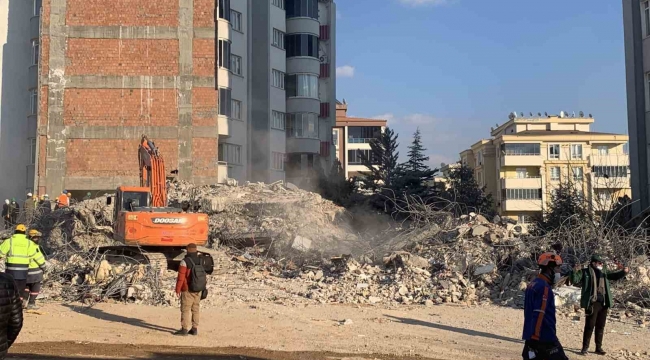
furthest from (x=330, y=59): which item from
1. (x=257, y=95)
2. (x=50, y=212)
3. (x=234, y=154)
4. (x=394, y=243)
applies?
(x=394, y=243)

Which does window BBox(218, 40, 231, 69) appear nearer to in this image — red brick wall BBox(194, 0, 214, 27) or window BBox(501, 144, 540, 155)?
red brick wall BBox(194, 0, 214, 27)

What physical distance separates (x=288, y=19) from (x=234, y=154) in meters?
11.1

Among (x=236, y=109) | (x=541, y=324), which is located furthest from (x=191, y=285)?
(x=236, y=109)

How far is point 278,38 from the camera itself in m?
43.7

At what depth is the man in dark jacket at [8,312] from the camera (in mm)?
4820

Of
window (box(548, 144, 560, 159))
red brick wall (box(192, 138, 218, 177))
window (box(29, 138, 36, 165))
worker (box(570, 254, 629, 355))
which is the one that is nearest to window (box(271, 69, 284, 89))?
red brick wall (box(192, 138, 218, 177))

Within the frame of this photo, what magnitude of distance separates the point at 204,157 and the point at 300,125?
12427 millimetres

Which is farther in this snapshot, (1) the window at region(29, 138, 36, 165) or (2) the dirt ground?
(1) the window at region(29, 138, 36, 165)

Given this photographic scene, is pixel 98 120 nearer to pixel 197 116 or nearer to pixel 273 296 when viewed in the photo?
pixel 197 116

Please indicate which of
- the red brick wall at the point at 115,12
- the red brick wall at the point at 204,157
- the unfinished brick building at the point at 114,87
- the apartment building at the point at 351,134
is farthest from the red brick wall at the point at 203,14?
the apartment building at the point at 351,134

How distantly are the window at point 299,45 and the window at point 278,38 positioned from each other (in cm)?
102

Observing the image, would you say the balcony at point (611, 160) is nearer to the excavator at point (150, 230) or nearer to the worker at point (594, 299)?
the worker at point (594, 299)

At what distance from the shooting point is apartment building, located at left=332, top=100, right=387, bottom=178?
271ft

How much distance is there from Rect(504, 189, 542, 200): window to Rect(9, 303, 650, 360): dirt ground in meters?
59.1
